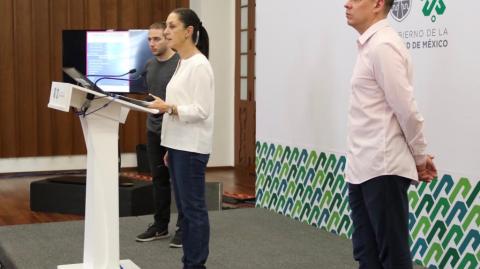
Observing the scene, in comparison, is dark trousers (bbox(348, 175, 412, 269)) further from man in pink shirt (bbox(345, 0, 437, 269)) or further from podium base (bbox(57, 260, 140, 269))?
podium base (bbox(57, 260, 140, 269))

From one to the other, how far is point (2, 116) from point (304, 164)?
4.09 m

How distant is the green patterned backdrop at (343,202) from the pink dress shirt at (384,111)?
3.15 ft

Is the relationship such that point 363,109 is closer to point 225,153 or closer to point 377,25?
point 377,25

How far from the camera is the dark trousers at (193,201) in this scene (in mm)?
3119

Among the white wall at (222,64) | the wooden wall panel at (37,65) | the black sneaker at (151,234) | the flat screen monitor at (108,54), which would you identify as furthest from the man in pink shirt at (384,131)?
the white wall at (222,64)

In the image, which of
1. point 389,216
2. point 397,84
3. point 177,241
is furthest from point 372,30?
point 177,241

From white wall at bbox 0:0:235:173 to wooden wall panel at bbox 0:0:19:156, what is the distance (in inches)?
19.5

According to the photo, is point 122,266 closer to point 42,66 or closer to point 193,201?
point 193,201

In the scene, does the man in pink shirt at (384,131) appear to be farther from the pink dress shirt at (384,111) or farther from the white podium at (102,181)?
the white podium at (102,181)

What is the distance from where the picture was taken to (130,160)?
8.16m

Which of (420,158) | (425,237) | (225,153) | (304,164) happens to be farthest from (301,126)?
(225,153)

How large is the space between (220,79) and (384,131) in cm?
589

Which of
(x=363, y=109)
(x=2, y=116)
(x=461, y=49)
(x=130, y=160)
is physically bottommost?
(x=130, y=160)

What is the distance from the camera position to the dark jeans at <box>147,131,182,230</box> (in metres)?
4.18
